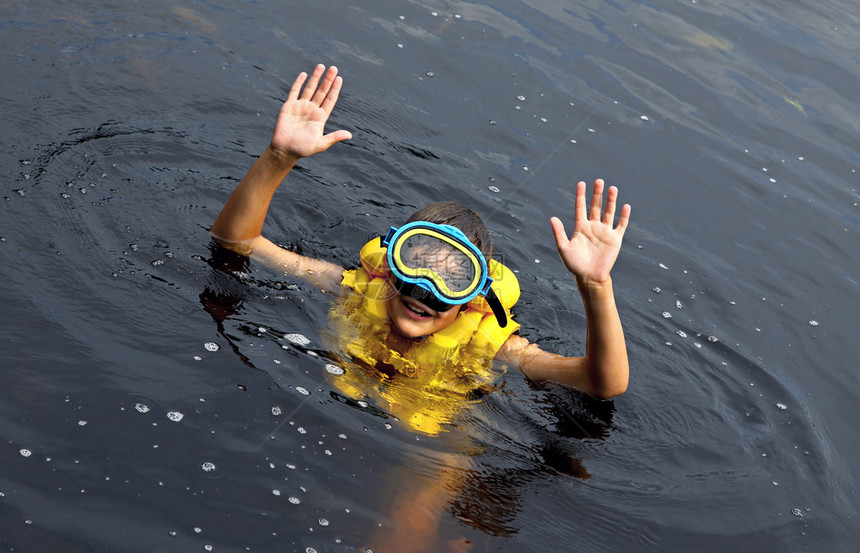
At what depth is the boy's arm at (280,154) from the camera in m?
4.33

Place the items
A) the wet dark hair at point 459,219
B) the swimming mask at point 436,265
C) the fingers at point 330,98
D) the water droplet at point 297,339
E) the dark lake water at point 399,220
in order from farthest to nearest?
the water droplet at point 297,339, the wet dark hair at point 459,219, the fingers at point 330,98, the swimming mask at point 436,265, the dark lake water at point 399,220

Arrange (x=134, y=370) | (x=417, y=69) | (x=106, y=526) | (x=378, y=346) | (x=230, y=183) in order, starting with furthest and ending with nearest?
(x=417, y=69), (x=230, y=183), (x=378, y=346), (x=134, y=370), (x=106, y=526)

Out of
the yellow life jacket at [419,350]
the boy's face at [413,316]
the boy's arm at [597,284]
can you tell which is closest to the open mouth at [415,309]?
the boy's face at [413,316]

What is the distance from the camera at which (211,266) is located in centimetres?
502

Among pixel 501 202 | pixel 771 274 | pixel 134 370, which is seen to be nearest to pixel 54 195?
pixel 134 370

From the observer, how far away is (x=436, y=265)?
4281mm

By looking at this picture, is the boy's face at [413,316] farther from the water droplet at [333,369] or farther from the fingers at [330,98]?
the fingers at [330,98]

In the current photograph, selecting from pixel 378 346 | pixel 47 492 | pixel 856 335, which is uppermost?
pixel 856 335

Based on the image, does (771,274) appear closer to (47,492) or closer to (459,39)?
(459,39)

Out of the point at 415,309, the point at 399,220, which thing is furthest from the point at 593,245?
the point at 399,220

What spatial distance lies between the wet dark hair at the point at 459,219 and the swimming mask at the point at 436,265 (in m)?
0.15

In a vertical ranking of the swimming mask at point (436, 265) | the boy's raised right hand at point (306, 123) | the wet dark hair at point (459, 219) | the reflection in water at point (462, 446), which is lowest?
the reflection in water at point (462, 446)

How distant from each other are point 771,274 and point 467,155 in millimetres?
2599

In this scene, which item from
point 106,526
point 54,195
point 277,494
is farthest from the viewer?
point 54,195
